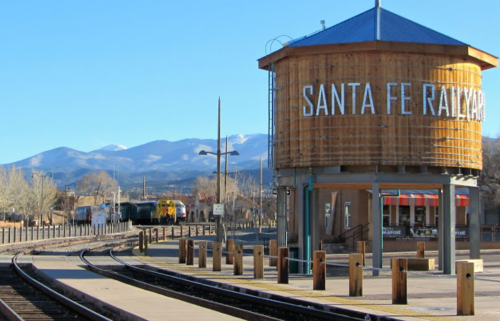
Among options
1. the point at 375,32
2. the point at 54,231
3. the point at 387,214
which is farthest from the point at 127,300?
the point at 54,231

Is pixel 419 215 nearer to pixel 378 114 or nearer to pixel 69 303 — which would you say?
pixel 378 114

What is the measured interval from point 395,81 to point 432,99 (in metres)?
1.34

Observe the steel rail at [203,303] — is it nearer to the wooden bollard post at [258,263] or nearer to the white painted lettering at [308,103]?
the wooden bollard post at [258,263]

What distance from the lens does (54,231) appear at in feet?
203

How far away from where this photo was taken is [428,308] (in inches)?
581

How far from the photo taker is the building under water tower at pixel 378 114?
74.6 ft

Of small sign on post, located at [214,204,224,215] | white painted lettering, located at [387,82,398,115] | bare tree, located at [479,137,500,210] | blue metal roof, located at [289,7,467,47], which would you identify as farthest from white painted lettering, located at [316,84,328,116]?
bare tree, located at [479,137,500,210]

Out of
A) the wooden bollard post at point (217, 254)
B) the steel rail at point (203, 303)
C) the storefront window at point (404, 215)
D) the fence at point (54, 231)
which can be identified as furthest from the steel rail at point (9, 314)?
the fence at point (54, 231)

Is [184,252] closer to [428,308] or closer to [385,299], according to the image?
[385,299]

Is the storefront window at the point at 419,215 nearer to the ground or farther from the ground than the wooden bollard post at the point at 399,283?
farther from the ground

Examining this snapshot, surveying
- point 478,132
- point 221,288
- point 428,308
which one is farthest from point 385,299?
point 478,132

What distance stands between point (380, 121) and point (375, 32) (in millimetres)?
3047

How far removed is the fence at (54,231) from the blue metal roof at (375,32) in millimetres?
33614

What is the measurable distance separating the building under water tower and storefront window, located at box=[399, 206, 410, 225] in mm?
16749
